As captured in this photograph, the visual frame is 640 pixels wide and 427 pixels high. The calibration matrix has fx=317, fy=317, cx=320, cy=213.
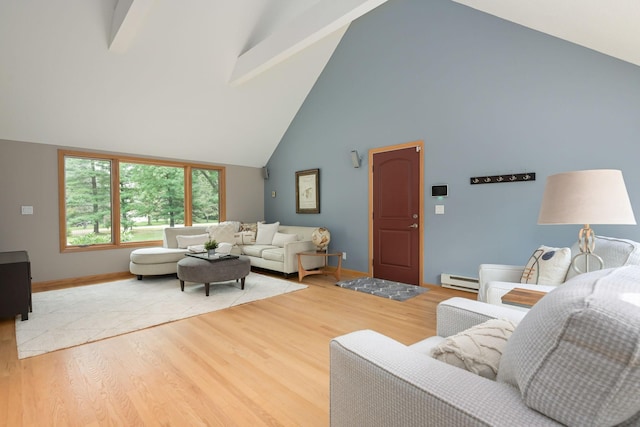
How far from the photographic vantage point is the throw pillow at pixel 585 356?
59cm

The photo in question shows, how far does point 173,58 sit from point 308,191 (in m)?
3.16

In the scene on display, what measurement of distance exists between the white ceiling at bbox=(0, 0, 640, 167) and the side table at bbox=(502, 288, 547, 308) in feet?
5.98

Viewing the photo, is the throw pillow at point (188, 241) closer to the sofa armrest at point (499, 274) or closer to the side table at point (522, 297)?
the sofa armrest at point (499, 274)

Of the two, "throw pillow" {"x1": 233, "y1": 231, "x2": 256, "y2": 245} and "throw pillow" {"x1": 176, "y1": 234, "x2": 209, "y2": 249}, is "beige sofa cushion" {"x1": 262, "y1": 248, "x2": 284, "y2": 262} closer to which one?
"throw pillow" {"x1": 233, "y1": 231, "x2": 256, "y2": 245}

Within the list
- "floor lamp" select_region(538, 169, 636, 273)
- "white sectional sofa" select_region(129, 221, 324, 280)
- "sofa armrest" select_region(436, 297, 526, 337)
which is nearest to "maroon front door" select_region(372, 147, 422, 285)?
"white sectional sofa" select_region(129, 221, 324, 280)

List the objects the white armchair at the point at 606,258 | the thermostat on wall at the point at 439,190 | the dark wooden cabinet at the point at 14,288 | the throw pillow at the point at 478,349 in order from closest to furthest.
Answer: the throw pillow at the point at 478,349 → the white armchair at the point at 606,258 → the dark wooden cabinet at the point at 14,288 → the thermostat on wall at the point at 439,190

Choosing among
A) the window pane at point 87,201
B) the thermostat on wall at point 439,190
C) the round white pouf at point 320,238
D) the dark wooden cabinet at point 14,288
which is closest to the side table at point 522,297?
the thermostat on wall at point 439,190

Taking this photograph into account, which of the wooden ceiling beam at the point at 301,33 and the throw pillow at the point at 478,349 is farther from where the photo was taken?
the wooden ceiling beam at the point at 301,33

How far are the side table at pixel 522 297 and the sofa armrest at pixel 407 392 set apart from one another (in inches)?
42.7

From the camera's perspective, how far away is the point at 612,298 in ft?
2.18

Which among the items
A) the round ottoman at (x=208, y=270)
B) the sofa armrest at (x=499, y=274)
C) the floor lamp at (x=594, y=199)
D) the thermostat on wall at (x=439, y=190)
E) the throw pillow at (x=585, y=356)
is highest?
the thermostat on wall at (x=439, y=190)

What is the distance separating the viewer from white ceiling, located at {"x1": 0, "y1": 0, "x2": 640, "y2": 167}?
2863 millimetres

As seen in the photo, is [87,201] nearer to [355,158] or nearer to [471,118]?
[355,158]

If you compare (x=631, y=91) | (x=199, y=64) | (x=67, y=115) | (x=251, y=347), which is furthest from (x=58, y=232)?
(x=631, y=91)
